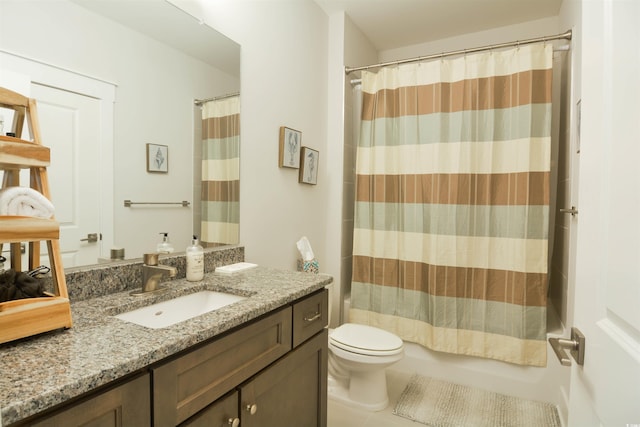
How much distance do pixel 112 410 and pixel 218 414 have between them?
0.33 meters

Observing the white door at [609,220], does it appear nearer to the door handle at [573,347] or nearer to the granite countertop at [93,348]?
the door handle at [573,347]

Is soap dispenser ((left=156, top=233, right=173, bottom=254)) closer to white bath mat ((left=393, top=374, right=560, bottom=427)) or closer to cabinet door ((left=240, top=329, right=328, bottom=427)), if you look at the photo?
cabinet door ((left=240, top=329, right=328, bottom=427))

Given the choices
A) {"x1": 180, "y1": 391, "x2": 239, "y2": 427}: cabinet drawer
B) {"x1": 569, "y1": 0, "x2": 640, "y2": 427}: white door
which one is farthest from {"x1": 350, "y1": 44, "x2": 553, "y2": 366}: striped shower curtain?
{"x1": 180, "y1": 391, "x2": 239, "y2": 427}: cabinet drawer

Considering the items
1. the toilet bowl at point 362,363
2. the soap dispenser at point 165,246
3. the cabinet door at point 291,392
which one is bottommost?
the toilet bowl at point 362,363

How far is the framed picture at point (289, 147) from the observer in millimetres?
1991

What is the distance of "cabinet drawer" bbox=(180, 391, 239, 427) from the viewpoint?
2.77ft

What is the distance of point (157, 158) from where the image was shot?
135 cm

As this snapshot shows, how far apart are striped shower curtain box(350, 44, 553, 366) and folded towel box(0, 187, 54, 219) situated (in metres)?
1.94

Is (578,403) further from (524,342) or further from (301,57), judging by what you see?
(301,57)

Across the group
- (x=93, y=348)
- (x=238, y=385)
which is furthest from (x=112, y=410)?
(x=238, y=385)

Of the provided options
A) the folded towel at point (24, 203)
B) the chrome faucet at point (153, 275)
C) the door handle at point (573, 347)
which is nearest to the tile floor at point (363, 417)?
the chrome faucet at point (153, 275)

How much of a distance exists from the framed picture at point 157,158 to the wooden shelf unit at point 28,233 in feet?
1.38

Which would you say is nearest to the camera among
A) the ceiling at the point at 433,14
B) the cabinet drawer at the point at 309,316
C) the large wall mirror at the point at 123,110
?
the large wall mirror at the point at 123,110

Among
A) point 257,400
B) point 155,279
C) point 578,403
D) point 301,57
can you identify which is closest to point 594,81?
point 578,403
